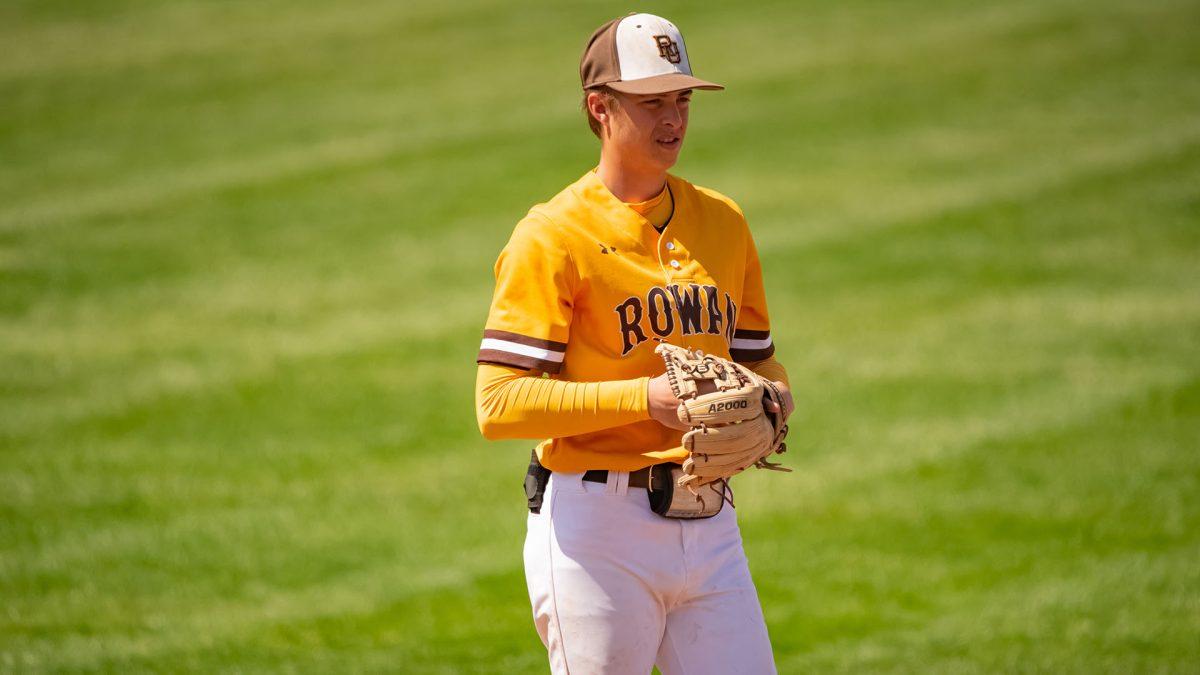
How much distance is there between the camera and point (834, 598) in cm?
716

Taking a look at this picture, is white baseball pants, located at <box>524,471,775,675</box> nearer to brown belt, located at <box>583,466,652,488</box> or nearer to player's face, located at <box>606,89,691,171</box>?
brown belt, located at <box>583,466,652,488</box>

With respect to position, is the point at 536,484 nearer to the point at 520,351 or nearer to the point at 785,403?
the point at 520,351

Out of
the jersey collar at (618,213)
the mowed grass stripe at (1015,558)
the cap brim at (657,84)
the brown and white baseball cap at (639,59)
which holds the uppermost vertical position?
the brown and white baseball cap at (639,59)

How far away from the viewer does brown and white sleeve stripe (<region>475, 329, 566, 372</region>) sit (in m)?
3.46

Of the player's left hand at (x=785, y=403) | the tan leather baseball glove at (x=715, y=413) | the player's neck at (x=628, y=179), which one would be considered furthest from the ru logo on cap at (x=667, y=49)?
the player's left hand at (x=785, y=403)

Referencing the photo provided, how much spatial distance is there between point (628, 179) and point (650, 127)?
0.18 m

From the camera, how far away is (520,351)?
11.3ft

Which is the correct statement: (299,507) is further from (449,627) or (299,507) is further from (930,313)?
(930,313)

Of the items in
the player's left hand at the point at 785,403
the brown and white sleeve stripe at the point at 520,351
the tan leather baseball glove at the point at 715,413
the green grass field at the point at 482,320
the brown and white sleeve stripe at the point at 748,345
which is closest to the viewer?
the tan leather baseball glove at the point at 715,413

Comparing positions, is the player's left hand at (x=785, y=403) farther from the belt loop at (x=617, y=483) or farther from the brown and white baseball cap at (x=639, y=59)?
the brown and white baseball cap at (x=639, y=59)

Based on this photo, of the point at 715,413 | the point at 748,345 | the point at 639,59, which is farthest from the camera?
the point at 748,345

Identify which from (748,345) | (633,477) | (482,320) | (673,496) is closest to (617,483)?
(633,477)

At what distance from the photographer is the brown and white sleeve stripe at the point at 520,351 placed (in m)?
3.46

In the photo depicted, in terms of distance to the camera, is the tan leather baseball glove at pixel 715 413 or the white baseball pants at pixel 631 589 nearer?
the tan leather baseball glove at pixel 715 413
